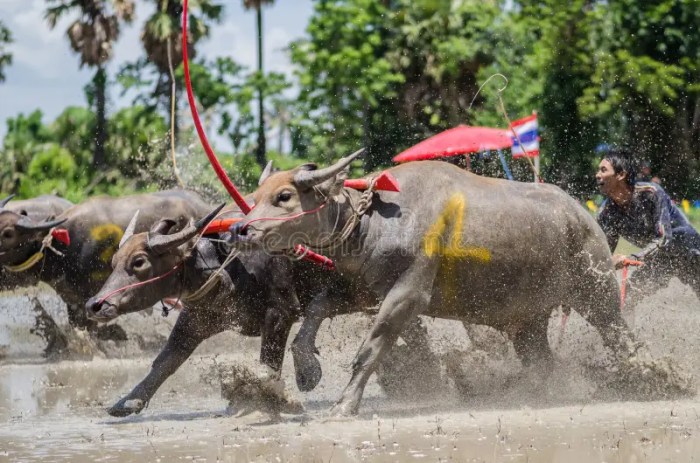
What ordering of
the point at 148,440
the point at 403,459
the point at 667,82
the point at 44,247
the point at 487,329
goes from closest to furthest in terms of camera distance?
the point at 403,459
the point at 148,440
the point at 487,329
the point at 44,247
the point at 667,82

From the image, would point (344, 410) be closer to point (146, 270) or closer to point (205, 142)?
point (146, 270)

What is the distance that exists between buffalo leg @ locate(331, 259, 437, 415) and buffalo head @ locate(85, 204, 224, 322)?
49.7 inches

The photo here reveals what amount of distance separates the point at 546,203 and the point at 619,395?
143cm

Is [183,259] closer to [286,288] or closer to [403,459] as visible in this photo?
[286,288]

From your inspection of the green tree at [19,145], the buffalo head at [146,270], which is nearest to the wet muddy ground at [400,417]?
the buffalo head at [146,270]

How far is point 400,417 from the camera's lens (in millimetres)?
7738

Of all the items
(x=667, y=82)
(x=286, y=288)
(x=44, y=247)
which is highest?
(x=286, y=288)

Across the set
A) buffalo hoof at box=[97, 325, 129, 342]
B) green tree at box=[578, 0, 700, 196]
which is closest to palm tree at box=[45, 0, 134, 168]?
green tree at box=[578, 0, 700, 196]

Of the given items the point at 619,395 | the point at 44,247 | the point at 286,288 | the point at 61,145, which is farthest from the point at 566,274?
the point at 61,145

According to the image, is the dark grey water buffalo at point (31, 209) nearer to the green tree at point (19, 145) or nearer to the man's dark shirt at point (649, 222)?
the man's dark shirt at point (649, 222)

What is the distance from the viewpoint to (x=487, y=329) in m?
9.55

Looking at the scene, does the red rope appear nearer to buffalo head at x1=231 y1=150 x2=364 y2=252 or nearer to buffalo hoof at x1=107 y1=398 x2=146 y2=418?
buffalo head at x1=231 y1=150 x2=364 y2=252

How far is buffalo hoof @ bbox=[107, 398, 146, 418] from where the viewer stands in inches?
314

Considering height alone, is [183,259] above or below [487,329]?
above
